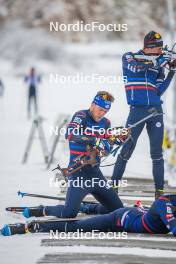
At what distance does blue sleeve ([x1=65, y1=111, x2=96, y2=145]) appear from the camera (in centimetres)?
802

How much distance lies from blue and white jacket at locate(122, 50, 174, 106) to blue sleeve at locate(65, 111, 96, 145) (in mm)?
1344

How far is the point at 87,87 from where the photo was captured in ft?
129

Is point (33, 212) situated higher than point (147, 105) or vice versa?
point (147, 105)

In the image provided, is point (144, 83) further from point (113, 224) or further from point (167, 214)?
point (167, 214)

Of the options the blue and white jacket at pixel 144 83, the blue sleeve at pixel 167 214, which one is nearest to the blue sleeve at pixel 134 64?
the blue and white jacket at pixel 144 83

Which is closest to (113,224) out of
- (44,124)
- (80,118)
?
(80,118)

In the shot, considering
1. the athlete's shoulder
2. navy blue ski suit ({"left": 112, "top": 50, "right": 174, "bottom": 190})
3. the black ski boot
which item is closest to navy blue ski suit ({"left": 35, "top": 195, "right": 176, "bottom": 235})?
the black ski boot

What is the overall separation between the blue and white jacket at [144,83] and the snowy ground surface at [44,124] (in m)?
1.92

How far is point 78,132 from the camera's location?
26.5 feet

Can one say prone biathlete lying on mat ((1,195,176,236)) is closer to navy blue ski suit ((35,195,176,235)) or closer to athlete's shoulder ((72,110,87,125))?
navy blue ski suit ((35,195,176,235))

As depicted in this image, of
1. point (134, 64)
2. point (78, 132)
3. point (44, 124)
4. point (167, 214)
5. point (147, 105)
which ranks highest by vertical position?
point (44, 124)

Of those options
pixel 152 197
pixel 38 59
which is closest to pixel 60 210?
pixel 152 197

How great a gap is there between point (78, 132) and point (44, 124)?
49.0 ft

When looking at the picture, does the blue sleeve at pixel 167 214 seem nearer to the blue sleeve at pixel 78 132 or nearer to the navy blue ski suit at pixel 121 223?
the navy blue ski suit at pixel 121 223
